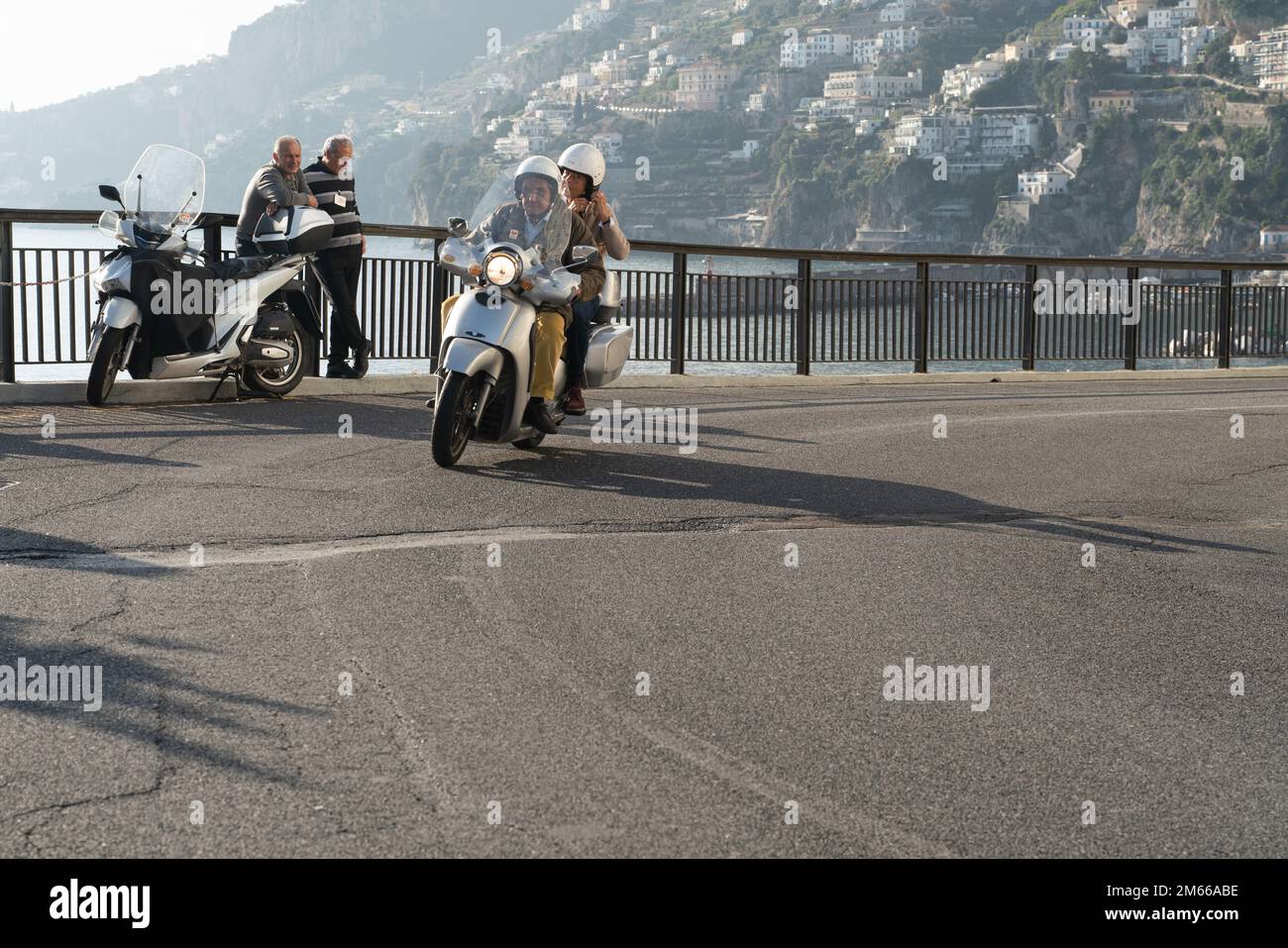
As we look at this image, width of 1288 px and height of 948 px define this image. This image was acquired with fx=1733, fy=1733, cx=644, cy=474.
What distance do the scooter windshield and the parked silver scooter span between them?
336cm

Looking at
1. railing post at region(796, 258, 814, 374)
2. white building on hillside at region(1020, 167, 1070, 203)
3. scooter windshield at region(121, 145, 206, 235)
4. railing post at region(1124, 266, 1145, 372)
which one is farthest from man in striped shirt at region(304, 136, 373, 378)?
white building on hillside at region(1020, 167, 1070, 203)

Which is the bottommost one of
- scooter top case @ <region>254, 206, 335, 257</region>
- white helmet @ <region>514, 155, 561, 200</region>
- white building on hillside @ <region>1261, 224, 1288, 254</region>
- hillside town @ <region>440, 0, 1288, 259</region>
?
scooter top case @ <region>254, 206, 335, 257</region>

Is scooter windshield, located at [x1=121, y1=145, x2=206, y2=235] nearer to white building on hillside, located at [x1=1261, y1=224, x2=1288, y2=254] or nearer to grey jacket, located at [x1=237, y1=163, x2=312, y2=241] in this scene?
grey jacket, located at [x1=237, y1=163, x2=312, y2=241]

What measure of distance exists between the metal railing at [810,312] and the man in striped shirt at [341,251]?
0.43m

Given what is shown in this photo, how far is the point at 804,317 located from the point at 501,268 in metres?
9.34

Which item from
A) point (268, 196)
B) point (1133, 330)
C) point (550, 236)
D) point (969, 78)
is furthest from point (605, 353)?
point (969, 78)

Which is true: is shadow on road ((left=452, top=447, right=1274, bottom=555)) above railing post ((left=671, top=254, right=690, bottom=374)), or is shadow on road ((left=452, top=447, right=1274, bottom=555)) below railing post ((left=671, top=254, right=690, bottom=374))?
below

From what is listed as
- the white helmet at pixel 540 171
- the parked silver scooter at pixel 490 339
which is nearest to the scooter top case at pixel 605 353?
the parked silver scooter at pixel 490 339

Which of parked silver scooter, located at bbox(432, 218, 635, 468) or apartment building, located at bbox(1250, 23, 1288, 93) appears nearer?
parked silver scooter, located at bbox(432, 218, 635, 468)

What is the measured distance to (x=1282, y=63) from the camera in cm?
16750

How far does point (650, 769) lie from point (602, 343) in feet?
20.4

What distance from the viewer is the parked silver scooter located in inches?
371
